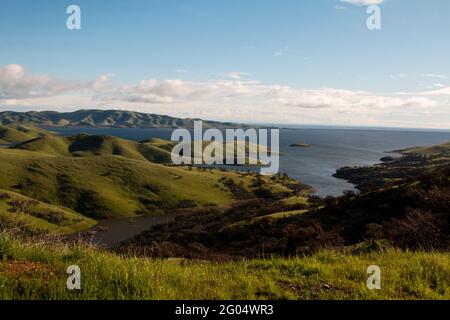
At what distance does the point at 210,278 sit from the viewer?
8.77 metres

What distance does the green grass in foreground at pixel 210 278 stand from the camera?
7.23 m

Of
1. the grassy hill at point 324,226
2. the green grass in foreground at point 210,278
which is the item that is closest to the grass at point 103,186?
the grassy hill at point 324,226

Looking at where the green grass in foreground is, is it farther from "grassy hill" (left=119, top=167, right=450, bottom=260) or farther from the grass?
the grass

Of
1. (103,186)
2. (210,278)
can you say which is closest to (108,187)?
(103,186)

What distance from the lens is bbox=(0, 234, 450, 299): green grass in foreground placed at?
7.23 m

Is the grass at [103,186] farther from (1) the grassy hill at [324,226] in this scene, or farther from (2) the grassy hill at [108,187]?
(1) the grassy hill at [324,226]

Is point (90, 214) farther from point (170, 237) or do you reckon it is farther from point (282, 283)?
point (282, 283)

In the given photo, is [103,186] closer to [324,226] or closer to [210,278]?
[324,226]

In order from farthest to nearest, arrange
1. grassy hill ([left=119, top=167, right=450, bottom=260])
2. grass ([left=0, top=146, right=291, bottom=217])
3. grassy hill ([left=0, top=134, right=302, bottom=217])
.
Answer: grassy hill ([left=0, top=134, right=302, bottom=217]) → grass ([left=0, top=146, right=291, bottom=217]) → grassy hill ([left=119, top=167, right=450, bottom=260])

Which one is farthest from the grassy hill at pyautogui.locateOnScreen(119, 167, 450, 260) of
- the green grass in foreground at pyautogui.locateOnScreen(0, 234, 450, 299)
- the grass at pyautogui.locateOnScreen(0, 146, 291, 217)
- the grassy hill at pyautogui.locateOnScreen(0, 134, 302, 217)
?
the grass at pyautogui.locateOnScreen(0, 146, 291, 217)

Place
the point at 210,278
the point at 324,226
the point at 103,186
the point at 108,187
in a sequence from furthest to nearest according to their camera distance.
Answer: the point at 108,187, the point at 103,186, the point at 324,226, the point at 210,278
